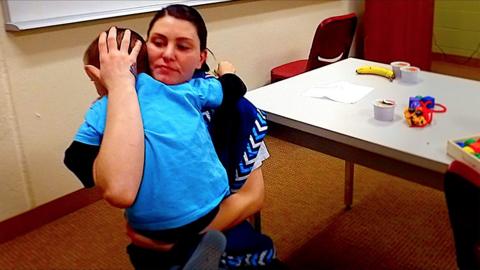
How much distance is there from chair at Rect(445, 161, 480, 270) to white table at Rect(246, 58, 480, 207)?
82 mm

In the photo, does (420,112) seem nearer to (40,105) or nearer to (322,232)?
(322,232)

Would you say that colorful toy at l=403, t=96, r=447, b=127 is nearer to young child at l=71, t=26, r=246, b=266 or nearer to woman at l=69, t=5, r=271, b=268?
woman at l=69, t=5, r=271, b=268

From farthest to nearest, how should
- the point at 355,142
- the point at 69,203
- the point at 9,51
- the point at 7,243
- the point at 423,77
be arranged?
1. the point at 69,203
2. the point at 7,243
3. the point at 9,51
4. the point at 423,77
5. the point at 355,142

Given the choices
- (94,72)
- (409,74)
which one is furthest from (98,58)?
(409,74)

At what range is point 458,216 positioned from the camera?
3.76 feet

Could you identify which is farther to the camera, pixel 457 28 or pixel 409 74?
pixel 457 28

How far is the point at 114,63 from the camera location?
1088 millimetres

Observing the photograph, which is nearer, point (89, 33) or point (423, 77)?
point (423, 77)

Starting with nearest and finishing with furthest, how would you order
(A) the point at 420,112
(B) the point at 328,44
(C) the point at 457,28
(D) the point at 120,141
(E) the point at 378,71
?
(D) the point at 120,141, (A) the point at 420,112, (E) the point at 378,71, (B) the point at 328,44, (C) the point at 457,28

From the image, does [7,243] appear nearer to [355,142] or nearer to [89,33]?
[89,33]

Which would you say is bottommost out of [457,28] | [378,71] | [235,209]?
[457,28]

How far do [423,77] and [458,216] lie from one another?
0.86 m

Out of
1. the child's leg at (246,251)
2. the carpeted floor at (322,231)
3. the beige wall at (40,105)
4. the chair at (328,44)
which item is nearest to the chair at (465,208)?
the child's leg at (246,251)

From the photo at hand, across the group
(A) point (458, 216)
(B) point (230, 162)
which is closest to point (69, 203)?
(B) point (230, 162)
